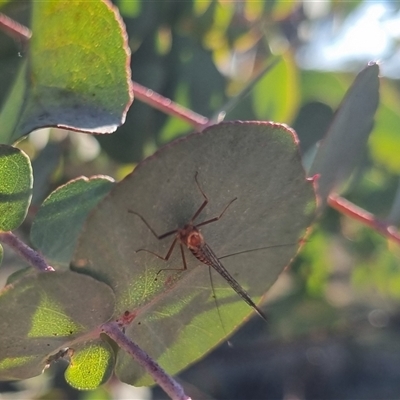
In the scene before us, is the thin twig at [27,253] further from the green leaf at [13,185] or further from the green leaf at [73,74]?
the green leaf at [73,74]

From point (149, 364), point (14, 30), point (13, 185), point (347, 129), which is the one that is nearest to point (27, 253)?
point (13, 185)

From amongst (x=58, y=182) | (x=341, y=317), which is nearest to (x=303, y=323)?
(x=341, y=317)

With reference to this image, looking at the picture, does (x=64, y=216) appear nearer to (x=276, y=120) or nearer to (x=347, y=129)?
(x=347, y=129)

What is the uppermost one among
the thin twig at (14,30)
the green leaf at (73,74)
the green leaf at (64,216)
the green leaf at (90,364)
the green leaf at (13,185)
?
the green leaf at (73,74)

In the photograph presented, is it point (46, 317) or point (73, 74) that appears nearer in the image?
point (46, 317)

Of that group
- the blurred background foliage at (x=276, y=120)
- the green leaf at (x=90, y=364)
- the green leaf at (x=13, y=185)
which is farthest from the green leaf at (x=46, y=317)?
the blurred background foliage at (x=276, y=120)
